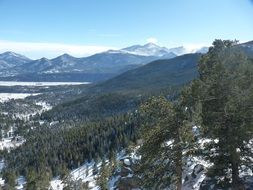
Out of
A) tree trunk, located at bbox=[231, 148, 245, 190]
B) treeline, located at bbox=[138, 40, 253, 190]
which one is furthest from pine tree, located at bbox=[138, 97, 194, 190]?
tree trunk, located at bbox=[231, 148, 245, 190]

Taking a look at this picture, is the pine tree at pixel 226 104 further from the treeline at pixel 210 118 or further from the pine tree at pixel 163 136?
the pine tree at pixel 163 136

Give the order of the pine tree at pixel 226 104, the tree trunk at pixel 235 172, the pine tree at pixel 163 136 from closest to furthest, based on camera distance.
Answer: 1. the pine tree at pixel 163 136
2. the pine tree at pixel 226 104
3. the tree trunk at pixel 235 172

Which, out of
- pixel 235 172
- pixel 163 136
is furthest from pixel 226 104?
pixel 235 172

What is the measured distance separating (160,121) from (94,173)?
473 ft

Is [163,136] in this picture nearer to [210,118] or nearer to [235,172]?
[210,118]

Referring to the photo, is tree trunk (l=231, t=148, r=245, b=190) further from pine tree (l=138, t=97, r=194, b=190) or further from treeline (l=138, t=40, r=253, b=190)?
pine tree (l=138, t=97, r=194, b=190)

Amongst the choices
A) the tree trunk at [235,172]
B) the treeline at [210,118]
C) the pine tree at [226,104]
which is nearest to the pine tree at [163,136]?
the treeline at [210,118]

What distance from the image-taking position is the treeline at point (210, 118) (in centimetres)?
3925

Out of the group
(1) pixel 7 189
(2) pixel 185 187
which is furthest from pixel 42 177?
(2) pixel 185 187

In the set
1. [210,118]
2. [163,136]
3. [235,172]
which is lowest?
[235,172]

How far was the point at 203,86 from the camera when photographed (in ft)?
133

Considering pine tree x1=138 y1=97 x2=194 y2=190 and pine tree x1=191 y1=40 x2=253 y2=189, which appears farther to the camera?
pine tree x1=191 y1=40 x2=253 y2=189

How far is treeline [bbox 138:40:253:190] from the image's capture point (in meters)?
39.2

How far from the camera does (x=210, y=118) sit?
40344mm
